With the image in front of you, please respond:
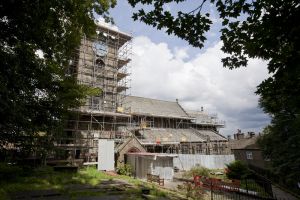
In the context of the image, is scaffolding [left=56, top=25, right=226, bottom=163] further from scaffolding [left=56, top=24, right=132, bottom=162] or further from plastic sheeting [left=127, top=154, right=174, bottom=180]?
plastic sheeting [left=127, top=154, right=174, bottom=180]

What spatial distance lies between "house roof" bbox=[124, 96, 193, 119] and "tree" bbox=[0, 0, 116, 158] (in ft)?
75.5

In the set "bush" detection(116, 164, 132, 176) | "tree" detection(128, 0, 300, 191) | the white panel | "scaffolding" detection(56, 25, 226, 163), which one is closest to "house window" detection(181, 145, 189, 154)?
Answer: "scaffolding" detection(56, 25, 226, 163)

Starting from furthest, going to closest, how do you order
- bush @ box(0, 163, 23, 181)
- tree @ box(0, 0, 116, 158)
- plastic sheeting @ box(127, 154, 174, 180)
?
1. plastic sheeting @ box(127, 154, 174, 180)
2. bush @ box(0, 163, 23, 181)
3. tree @ box(0, 0, 116, 158)

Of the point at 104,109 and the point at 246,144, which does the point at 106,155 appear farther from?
the point at 246,144

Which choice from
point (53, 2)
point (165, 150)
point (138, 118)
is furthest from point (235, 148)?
point (53, 2)

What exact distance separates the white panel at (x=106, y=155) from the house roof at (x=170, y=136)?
7.23 m

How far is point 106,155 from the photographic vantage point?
26.7 m

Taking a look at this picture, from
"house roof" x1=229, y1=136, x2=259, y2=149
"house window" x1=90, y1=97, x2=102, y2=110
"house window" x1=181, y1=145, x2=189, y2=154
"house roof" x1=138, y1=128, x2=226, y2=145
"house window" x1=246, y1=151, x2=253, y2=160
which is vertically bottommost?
"house window" x1=246, y1=151, x2=253, y2=160

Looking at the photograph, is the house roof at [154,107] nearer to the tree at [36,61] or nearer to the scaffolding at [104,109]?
the scaffolding at [104,109]

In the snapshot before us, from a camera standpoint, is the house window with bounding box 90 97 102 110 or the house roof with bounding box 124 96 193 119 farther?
the house roof with bounding box 124 96 193 119

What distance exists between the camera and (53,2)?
8734 mm

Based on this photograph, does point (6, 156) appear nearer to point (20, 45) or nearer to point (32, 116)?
point (32, 116)

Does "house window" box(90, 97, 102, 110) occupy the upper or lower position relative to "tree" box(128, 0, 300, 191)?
upper

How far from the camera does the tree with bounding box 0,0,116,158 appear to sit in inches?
348
